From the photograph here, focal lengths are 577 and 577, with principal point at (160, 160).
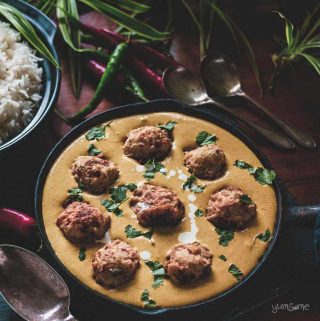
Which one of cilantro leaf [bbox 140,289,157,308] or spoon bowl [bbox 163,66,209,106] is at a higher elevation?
spoon bowl [bbox 163,66,209,106]

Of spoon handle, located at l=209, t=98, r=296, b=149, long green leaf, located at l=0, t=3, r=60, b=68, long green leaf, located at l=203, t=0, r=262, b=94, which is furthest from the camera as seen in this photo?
long green leaf, located at l=203, t=0, r=262, b=94

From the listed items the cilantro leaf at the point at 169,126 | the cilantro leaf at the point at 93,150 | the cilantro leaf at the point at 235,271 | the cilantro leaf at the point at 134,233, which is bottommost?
the cilantro leaf at the point at 235,271

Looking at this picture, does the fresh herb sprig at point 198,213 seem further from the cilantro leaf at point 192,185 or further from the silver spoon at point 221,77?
the silver spoon at point 221,77

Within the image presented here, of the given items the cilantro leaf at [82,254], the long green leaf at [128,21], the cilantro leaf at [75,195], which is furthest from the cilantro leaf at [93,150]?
the long green leaf at [128,21]

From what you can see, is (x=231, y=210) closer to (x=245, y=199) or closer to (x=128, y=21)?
(x=245, y=199)

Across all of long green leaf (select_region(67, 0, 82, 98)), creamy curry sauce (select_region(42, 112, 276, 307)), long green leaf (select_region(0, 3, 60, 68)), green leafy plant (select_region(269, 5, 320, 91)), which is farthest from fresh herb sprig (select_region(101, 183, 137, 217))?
green leafy plant (select_region(269, 5, 320, 91))

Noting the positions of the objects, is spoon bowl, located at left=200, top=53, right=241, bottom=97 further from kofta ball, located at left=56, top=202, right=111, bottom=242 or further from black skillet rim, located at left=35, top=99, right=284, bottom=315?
kofta ball, located at left=56, top=202, right=111, bottom=242

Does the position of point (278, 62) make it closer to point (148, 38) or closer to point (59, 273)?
point (148, 38)
